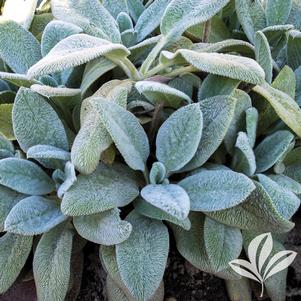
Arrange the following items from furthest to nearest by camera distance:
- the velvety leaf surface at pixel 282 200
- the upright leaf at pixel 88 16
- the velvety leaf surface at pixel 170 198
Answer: the upright leaf at pixel 88 16
the velvety leaf surface at pixel 282 200
the velvety leaf surface at pixel 170 198

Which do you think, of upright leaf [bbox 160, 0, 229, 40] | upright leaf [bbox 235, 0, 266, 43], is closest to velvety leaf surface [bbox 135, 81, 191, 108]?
upright leaf [bbox 160, 0, 229, 40]

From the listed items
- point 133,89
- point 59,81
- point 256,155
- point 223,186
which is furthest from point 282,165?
point 59,81

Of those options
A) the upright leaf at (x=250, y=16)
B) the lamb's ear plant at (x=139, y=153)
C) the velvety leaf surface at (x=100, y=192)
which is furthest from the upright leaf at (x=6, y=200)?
the upright leaf at (x=250, y=16)

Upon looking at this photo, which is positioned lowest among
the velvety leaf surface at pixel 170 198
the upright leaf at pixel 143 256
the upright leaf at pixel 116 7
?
the upright leaf at pixel 143 256

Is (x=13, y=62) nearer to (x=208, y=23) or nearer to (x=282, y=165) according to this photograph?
(x=208, y=23)

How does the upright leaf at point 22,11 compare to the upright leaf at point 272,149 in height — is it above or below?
above

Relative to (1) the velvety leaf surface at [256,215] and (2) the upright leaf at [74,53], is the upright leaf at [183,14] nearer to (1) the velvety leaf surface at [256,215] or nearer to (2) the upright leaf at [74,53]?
(2) the upright leaf at [74,53]

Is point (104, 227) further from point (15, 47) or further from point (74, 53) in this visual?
point (15, 47)

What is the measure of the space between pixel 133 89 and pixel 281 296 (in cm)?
40

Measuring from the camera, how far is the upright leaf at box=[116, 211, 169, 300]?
67 centimetres

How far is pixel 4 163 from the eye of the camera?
71 centimetres

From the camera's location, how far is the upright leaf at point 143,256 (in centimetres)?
67

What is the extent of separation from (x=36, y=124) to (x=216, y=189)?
278 millimetres

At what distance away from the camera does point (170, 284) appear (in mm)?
811
